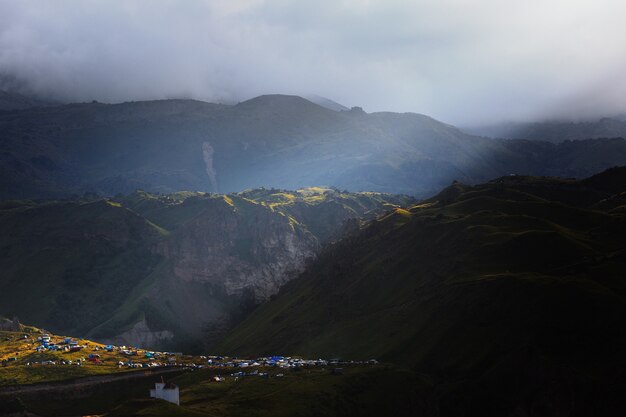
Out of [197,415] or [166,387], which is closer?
[197,415]

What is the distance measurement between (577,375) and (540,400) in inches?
503

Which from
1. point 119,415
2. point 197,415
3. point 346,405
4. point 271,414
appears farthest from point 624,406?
point 119,415

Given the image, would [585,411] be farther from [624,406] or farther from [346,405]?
[346,405]

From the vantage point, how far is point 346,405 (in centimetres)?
19800

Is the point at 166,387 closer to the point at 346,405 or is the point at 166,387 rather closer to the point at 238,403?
the point at 238,403

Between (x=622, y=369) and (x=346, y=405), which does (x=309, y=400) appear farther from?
(x=622, y=369)

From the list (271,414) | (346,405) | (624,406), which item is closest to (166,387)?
(271,414)

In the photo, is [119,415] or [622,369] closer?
[119,415]

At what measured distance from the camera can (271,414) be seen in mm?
183375

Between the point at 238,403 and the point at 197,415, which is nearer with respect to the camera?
the point at 197,415

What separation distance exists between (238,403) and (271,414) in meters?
12.9

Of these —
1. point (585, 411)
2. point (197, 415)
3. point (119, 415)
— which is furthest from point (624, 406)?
point (119, 415)

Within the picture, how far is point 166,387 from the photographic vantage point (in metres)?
192

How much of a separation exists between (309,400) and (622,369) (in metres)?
89.4
